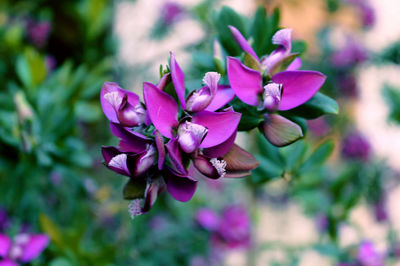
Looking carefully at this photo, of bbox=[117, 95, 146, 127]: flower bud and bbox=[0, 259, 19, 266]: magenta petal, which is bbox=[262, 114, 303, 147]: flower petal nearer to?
bbox=[117, 95, 146, 127]: flower bud

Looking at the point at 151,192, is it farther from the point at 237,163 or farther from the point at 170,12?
the point at 170,12

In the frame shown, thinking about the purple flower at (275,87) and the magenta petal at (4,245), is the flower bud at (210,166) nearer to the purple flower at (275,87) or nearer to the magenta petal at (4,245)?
the purple flower at (275,87)

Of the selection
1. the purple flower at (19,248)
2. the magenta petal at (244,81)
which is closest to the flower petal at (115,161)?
the magenta petal at (244,81)

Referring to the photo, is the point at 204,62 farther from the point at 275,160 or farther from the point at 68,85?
the point at 68,85

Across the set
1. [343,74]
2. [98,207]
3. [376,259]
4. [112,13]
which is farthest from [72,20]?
[376,259]

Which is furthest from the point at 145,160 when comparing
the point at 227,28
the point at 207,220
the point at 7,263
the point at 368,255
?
the point at 207,220

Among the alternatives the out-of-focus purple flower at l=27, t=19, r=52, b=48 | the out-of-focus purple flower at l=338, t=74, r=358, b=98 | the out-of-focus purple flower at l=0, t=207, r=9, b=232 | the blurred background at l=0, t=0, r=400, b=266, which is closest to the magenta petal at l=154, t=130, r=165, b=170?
the blurred background at l=0, t=0, r=400, b=266
